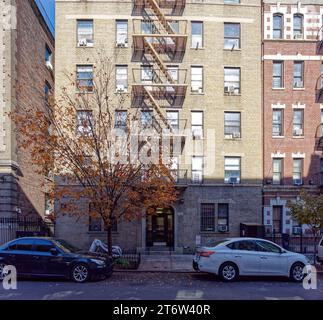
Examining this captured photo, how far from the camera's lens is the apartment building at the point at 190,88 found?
22.4 meters

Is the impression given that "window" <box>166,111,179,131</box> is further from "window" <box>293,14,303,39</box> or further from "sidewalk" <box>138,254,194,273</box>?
"window" <box>293,14,303,39</box>

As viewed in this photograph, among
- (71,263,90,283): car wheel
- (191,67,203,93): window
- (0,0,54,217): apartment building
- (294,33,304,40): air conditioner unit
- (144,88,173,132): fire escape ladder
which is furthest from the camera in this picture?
(294,33,304,40): air conditioner unit

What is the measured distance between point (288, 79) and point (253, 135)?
14.2ft

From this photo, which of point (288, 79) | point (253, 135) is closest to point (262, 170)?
point (253, 135)

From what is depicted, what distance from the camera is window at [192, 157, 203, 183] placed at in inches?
899

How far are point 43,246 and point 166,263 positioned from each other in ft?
23.0

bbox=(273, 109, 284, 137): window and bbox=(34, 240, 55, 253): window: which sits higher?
bbox=(273, 109, 284, 137): window

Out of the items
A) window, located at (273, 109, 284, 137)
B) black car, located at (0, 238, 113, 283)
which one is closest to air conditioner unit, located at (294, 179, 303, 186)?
window, located at (273, 109, 284, 137)

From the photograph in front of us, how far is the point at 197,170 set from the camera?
75.0 ft

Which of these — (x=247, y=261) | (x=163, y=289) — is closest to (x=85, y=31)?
(x=247, y=261)

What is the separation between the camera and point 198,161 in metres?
22.9

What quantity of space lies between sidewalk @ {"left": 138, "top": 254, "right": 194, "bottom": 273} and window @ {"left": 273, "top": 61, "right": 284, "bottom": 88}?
12.5 m

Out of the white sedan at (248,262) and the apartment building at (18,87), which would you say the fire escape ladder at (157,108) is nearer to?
the apartment building at (18,87)

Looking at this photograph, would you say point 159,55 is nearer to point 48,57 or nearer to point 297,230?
point 48,57
